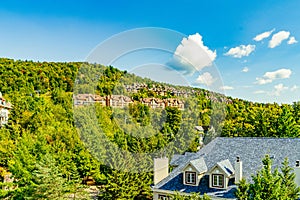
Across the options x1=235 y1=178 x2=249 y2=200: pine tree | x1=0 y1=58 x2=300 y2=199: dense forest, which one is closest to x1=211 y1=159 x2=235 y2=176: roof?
x1=235 y1=178 x2=249 y2=200: pine tree

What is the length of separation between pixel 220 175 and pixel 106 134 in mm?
21935

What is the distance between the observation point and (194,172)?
19.8 m

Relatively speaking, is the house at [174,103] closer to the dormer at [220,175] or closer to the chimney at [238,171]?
the dormer at [220,175]

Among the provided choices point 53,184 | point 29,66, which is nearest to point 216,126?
point 53,184

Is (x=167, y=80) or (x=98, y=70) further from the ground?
(x=98, y=70)

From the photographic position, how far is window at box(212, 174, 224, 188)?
742 inches

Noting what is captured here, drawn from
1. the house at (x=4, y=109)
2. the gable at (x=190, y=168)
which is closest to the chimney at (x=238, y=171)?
the gable at (x=190, y=168)

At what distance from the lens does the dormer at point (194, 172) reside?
1970 cm

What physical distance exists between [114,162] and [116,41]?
9995 mm

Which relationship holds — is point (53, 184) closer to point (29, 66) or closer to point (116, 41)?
point (116, 41)

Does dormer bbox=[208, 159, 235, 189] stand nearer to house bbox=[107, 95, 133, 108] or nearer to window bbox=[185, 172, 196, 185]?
window bbox=[185, 172, 196, 185]

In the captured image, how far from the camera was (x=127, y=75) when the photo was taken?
1169 inches

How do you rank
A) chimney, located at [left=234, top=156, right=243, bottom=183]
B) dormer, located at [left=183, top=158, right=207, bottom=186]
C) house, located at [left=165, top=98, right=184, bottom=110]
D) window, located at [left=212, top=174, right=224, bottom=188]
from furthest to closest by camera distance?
1. house, located at [left=165, top=98, right=184, bottom=110]
2. dormer, located at [left=183, top=158, right=207, bottom=186]
3. window, located at [left=212, top=174, right=224, bottom=188]
4. chimney, located at [left=234, top=156, right=243, bottom=183]

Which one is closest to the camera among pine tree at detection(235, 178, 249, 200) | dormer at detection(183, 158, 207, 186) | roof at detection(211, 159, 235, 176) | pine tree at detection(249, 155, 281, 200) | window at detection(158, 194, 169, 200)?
pine tree at detection(249, 155, 281, 200)
